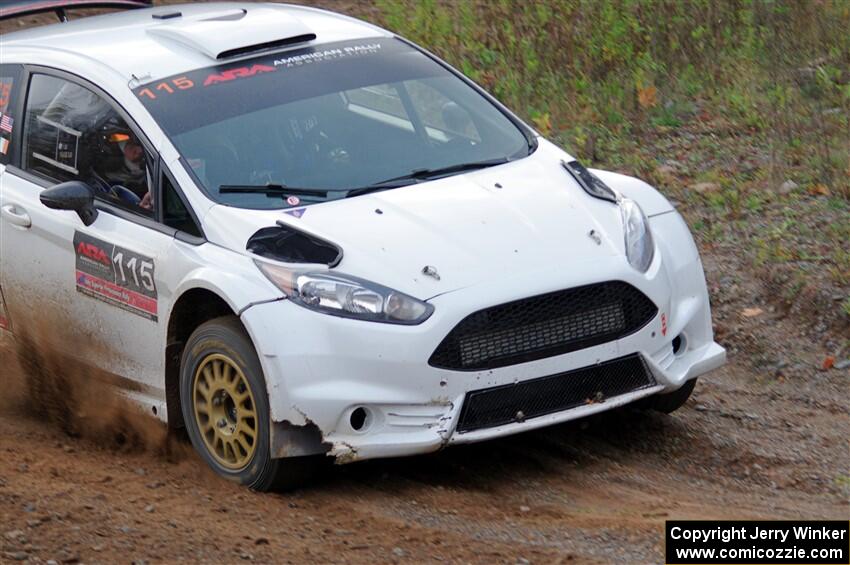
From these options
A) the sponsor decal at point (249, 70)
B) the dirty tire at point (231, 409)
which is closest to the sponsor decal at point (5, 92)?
the sponsor decal at point (249, 70)

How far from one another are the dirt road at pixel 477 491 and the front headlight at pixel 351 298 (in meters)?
0.78

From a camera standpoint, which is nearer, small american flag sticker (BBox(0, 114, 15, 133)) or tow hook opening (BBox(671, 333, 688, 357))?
tow hook opening (BBox(671, 333, 688, 357))

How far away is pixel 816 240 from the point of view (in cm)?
799

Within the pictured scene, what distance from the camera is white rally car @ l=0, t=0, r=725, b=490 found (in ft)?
17.3

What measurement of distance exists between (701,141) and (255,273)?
16.6ft

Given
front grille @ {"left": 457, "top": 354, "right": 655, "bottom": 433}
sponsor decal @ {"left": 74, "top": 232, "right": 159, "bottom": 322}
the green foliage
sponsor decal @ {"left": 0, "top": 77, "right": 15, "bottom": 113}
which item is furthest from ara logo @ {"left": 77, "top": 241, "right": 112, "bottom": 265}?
the green foliage

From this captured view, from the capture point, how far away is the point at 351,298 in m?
5.27

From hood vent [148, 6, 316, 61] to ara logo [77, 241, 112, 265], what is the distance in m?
1.06

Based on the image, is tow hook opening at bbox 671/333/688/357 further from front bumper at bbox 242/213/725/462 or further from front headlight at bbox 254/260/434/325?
front headlight at bbox 254/260/434/325

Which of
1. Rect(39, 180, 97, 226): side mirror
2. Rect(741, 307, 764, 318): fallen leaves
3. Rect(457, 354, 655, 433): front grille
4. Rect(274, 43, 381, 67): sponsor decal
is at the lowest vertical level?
Rect(741, 307, 764, 318): fallen leaves

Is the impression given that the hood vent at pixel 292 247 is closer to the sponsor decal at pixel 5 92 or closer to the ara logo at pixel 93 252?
the ara logo at pixel 93 252

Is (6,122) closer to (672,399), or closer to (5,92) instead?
(5,92)

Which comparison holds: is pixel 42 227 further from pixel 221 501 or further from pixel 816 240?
pixel 816 240

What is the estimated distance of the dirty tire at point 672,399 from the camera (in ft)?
20.2
